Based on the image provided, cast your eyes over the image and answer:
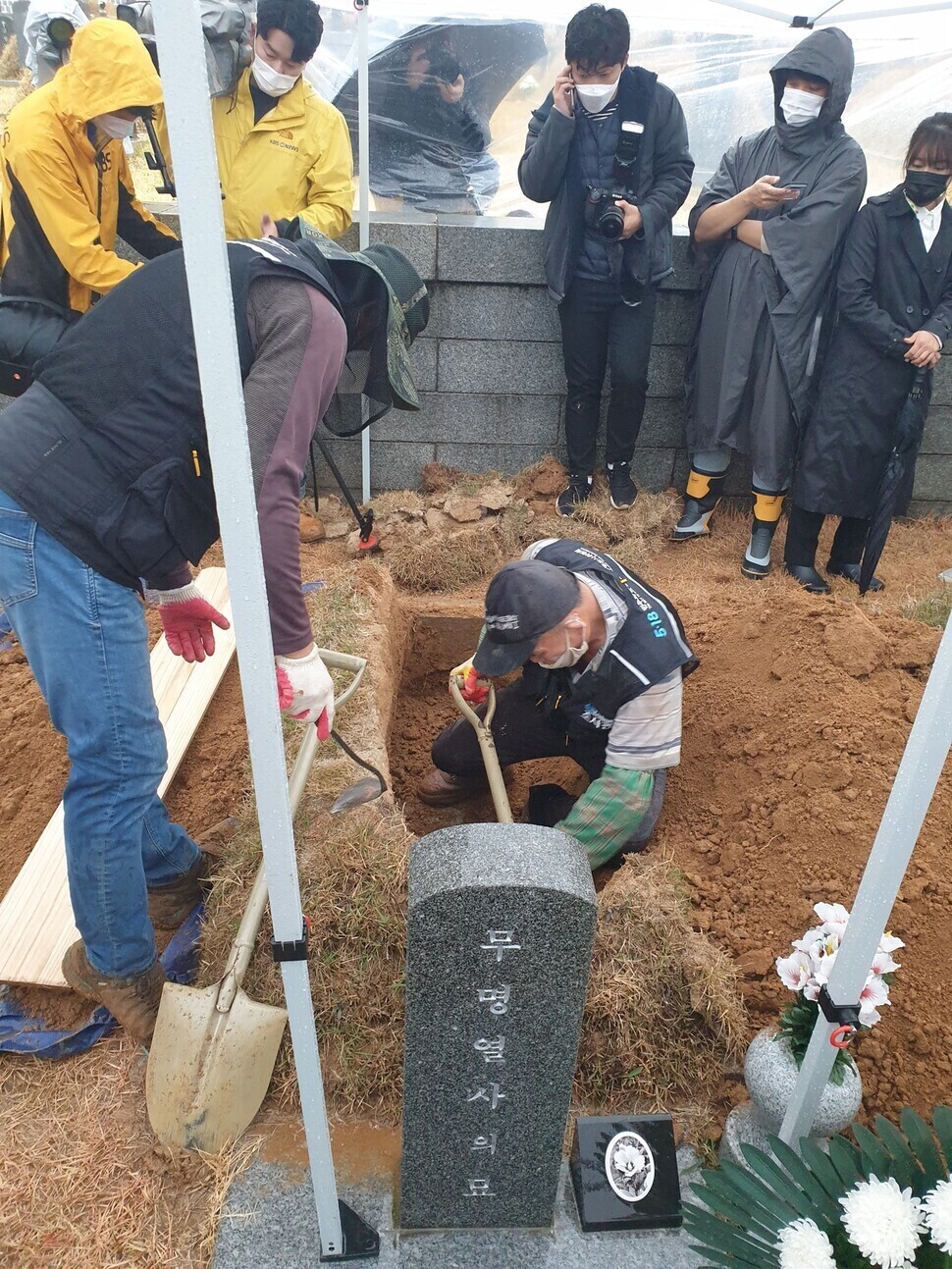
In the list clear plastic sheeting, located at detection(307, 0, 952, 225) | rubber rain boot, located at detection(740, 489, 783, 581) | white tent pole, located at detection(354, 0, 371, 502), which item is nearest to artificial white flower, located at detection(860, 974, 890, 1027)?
rubber rain boot, located at detection(740, 489, 783, 581)

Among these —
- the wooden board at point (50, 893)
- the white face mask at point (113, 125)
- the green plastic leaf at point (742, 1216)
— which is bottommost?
the wooden board at point (50, 893)

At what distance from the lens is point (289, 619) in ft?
5.68

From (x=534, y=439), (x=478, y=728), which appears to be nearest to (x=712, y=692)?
(x=478, y=728)

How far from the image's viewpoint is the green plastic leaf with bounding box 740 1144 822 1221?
1.39 m

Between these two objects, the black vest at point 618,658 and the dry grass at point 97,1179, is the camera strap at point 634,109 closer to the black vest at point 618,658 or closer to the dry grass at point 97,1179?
the black vest at point 618,658

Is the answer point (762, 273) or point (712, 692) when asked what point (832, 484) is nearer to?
point (762, 273)

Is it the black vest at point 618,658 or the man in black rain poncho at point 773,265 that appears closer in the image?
the black vest at point 618,658

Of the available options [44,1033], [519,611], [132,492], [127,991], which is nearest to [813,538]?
[519,611]

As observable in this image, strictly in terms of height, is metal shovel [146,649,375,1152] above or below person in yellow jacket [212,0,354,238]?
below

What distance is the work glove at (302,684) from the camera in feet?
5.90

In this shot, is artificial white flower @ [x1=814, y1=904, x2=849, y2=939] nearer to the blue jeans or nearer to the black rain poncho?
the blue jeans

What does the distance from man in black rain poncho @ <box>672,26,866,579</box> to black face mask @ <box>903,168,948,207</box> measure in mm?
190

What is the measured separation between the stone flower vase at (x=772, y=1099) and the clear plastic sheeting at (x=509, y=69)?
464cm

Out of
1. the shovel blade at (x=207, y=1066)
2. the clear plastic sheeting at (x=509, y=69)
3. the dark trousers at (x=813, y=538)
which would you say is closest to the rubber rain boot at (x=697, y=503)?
the dark trousers at (x=813, y=538)
